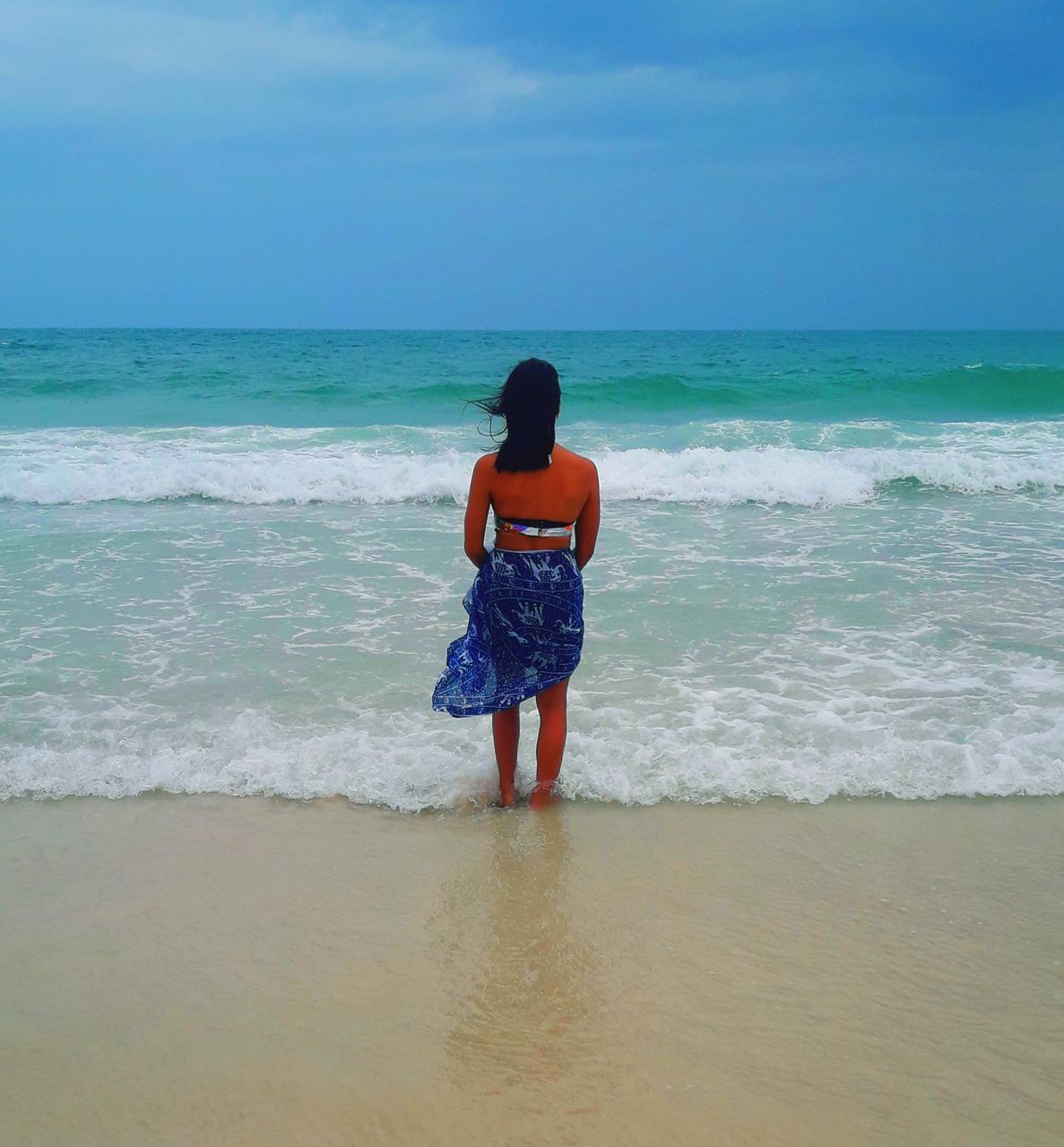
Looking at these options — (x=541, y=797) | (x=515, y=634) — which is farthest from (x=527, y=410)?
(x=541, y=797)

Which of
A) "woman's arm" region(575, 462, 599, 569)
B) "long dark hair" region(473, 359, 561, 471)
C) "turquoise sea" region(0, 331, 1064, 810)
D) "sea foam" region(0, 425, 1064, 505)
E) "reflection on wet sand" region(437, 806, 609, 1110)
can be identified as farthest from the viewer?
"sea foam" region(0, 425, 1064, 505)

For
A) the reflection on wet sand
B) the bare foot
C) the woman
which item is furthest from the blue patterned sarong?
the reflection on wet sand

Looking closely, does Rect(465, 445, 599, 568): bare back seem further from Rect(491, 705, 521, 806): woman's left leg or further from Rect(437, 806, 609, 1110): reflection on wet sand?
Rect(437, 806, 609, 1110): reflection on wet sand

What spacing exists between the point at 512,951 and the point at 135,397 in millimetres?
21296

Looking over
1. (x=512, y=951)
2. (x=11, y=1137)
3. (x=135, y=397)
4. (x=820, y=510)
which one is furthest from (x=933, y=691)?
(x=135, y=397)

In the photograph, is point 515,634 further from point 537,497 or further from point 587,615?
point 587,615

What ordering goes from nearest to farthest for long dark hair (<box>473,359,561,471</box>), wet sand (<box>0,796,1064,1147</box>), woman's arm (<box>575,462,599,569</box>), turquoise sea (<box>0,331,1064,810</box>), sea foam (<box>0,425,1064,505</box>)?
wet sand (<box>0,796,1064,1147</box>), long dark hair (<box>473,359,561,471</box>), woman's arm (<box>575,462,599,569</box>), turquoise sea (<box>0,331,1064,810</box>), sea foam (<box>0,425,1064,505</box>)

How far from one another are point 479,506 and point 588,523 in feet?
1.34

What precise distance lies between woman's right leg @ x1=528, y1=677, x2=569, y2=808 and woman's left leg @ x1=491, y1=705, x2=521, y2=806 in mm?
93

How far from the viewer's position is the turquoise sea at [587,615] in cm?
420

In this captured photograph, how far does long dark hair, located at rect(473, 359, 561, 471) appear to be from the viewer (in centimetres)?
322

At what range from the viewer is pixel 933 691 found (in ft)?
16.5

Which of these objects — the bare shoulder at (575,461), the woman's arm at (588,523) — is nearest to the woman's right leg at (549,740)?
the woman's arm at (588,523)

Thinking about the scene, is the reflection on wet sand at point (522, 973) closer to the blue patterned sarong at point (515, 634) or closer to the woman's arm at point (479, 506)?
the blue patterned sarong at point (515, 634)
